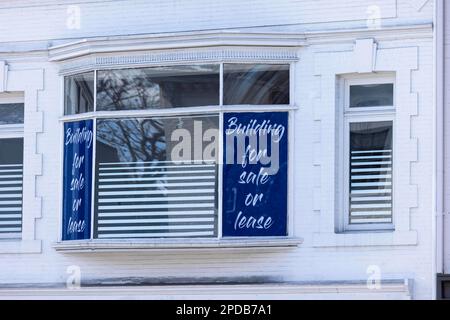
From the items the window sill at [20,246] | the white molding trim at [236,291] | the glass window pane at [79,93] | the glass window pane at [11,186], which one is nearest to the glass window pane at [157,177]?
the glass window pane at [79,93]

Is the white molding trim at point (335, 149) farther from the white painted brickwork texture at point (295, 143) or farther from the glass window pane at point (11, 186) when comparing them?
the glass window pane at point (11, 186)

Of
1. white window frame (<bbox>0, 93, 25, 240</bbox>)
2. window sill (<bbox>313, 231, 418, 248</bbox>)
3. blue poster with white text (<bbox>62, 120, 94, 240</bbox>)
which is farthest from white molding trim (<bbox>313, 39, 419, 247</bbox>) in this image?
white window frame (<bbox>0, 93, 25, 240</bbox>)

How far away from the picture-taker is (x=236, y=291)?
14328 millimetres

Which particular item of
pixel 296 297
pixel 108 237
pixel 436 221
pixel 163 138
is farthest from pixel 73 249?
pixel 436 221

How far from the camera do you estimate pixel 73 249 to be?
587 inches

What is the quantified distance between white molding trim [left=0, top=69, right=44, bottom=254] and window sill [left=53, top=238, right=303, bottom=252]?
0.41m

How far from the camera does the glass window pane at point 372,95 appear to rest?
14.4 meters

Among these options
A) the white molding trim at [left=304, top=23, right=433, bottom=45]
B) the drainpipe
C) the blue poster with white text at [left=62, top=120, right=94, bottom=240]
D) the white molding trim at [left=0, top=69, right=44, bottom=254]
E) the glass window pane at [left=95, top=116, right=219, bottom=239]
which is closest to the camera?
the drainpipe

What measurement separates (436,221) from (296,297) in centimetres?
159

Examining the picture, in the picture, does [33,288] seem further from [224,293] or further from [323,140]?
[323,140]

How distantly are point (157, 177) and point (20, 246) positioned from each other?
170 cm

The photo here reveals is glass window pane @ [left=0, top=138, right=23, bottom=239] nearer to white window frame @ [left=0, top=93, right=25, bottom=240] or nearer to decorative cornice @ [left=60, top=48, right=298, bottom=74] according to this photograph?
white window frame @ [left=0, top=93, right=25, bottom=240]

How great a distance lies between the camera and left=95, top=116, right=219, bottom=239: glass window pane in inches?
577

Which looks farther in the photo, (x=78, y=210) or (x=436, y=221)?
(x=78, y=210)
